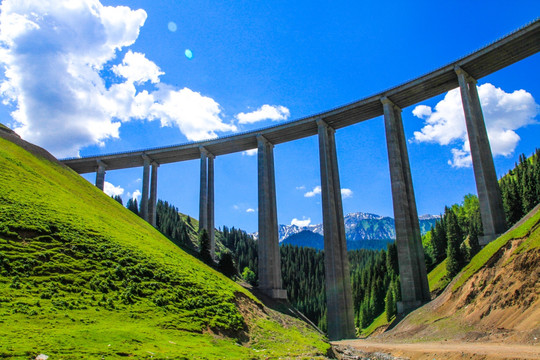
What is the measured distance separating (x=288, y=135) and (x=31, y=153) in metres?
39.3

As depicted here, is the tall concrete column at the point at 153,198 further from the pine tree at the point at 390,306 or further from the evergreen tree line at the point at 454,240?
the evergreen tree line at the point at 454,240

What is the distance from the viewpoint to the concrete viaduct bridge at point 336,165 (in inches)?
1804

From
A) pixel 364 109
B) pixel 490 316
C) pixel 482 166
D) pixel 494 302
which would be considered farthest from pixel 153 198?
pixel 490 316

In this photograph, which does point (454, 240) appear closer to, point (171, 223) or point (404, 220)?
point (404, 220)

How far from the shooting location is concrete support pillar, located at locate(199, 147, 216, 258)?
70.9m

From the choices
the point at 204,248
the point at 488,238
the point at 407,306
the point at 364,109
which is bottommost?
the point at 407,306

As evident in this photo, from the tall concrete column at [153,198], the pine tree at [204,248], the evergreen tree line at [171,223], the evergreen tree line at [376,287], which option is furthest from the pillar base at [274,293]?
the evergreen tree line at [171,223]

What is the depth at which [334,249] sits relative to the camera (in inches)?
2251

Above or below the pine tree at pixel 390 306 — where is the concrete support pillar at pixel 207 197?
above

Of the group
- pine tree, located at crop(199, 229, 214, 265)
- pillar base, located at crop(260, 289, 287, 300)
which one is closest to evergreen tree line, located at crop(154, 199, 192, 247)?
pine tree, located at crop(199, 229, 214, 265)

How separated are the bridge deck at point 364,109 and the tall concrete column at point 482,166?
2.58m

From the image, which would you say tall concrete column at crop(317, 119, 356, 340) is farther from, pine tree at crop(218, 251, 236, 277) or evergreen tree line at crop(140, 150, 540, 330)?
evergreen tree line at crop(140, 150, 540, 330)

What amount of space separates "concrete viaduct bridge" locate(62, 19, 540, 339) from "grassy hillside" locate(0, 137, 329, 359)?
922 inches

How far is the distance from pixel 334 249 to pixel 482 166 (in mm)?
22996
